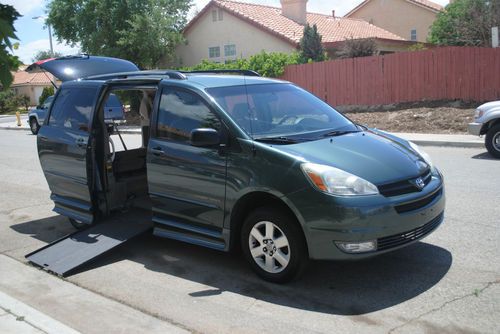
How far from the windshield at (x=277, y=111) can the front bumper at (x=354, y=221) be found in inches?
37.5

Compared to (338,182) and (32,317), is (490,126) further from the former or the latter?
(32,317)

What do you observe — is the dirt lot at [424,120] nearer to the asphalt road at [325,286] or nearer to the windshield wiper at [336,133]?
the asphalt road at [325,286]

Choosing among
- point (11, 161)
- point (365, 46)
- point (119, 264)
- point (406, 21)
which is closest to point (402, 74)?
point (365, 46)

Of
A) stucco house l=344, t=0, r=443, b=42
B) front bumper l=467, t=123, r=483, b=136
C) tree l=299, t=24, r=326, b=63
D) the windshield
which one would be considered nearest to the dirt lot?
front bumper l=467, t=123, r=483, b=136

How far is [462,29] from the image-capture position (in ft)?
102

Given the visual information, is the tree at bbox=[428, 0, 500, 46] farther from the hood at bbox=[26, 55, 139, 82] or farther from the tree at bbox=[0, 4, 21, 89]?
the tree at bbox=[0, 4, 21, 89]

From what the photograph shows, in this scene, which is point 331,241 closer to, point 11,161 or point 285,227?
point 285,227

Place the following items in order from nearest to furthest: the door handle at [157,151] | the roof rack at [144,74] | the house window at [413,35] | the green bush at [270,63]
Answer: the door handle at [157,151], the roof rack at [144,74], the green bush at [270,63], the house window at [413,35]

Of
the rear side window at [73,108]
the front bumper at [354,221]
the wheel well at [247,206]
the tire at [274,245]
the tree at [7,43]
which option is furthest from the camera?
the rear side window at [73,108]

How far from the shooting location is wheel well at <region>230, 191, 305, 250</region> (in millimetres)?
4656

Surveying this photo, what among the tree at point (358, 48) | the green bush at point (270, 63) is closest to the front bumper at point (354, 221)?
the green bush at point (270, 63)

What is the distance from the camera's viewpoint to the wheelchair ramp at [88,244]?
5527 mm

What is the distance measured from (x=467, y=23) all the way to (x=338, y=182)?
3025cm

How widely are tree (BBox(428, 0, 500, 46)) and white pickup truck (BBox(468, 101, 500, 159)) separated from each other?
769 inches
